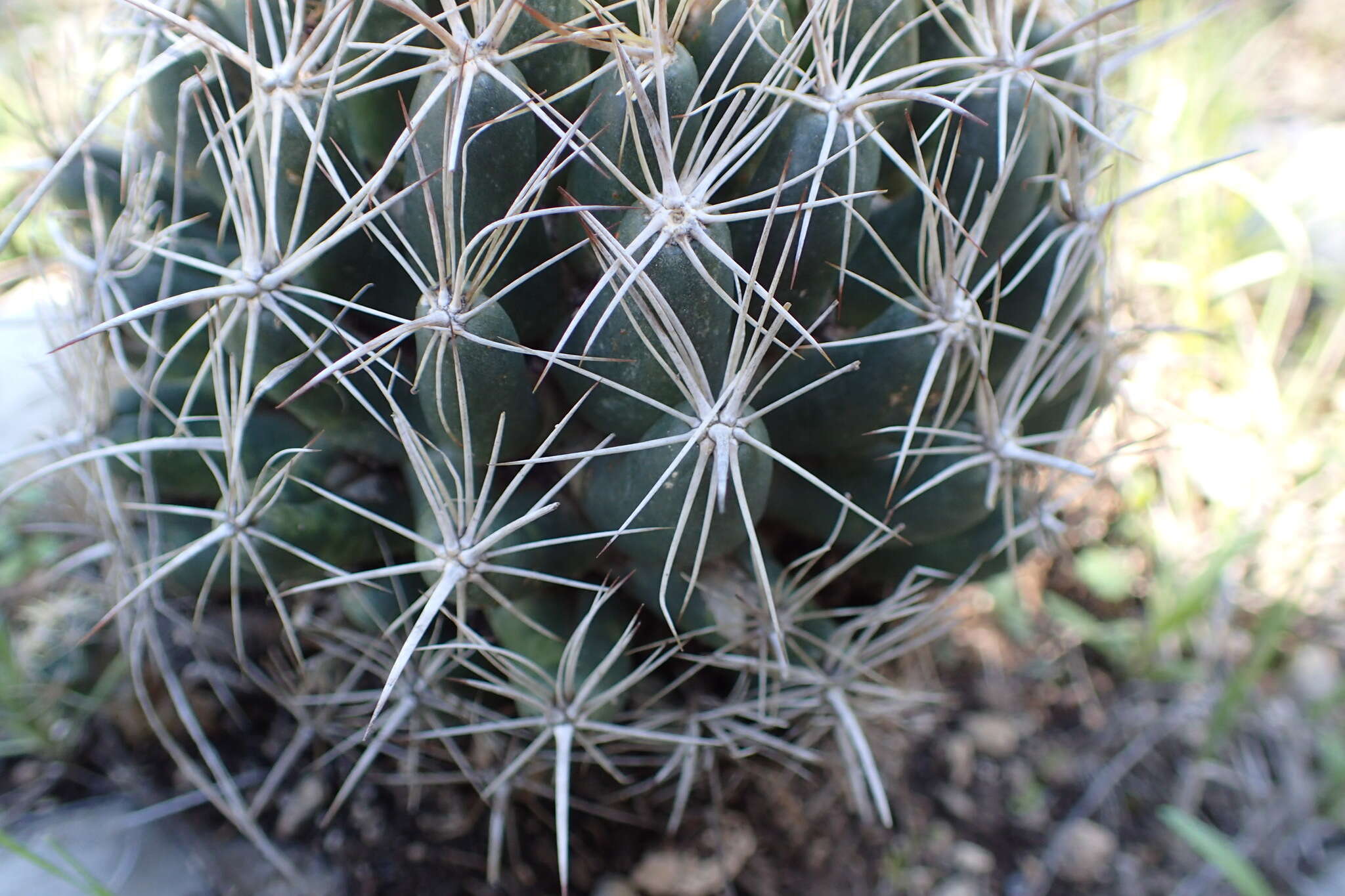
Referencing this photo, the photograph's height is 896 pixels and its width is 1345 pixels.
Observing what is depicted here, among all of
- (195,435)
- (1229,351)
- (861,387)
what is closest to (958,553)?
(861,387)

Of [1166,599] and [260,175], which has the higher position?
[260,175]

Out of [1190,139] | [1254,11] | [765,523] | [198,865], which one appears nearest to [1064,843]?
[765,523]

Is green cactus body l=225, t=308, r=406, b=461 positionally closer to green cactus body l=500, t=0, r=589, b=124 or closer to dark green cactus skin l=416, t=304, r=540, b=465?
dark green cactus skin l=416, t=304, r=540, b=465

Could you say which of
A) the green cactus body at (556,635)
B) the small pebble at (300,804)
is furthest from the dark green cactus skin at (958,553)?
the small pebble at (300,804)

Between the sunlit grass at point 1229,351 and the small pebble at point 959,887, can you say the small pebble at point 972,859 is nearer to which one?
the small pebble at point 959,887

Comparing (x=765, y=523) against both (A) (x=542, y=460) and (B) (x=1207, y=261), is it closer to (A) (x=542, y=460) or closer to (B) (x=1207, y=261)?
(A) (x=542, y=460)

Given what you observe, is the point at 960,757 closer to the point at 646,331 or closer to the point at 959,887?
the point at 959,887

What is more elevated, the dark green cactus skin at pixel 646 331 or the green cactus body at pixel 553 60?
the green cactus body at pixel 553 60
